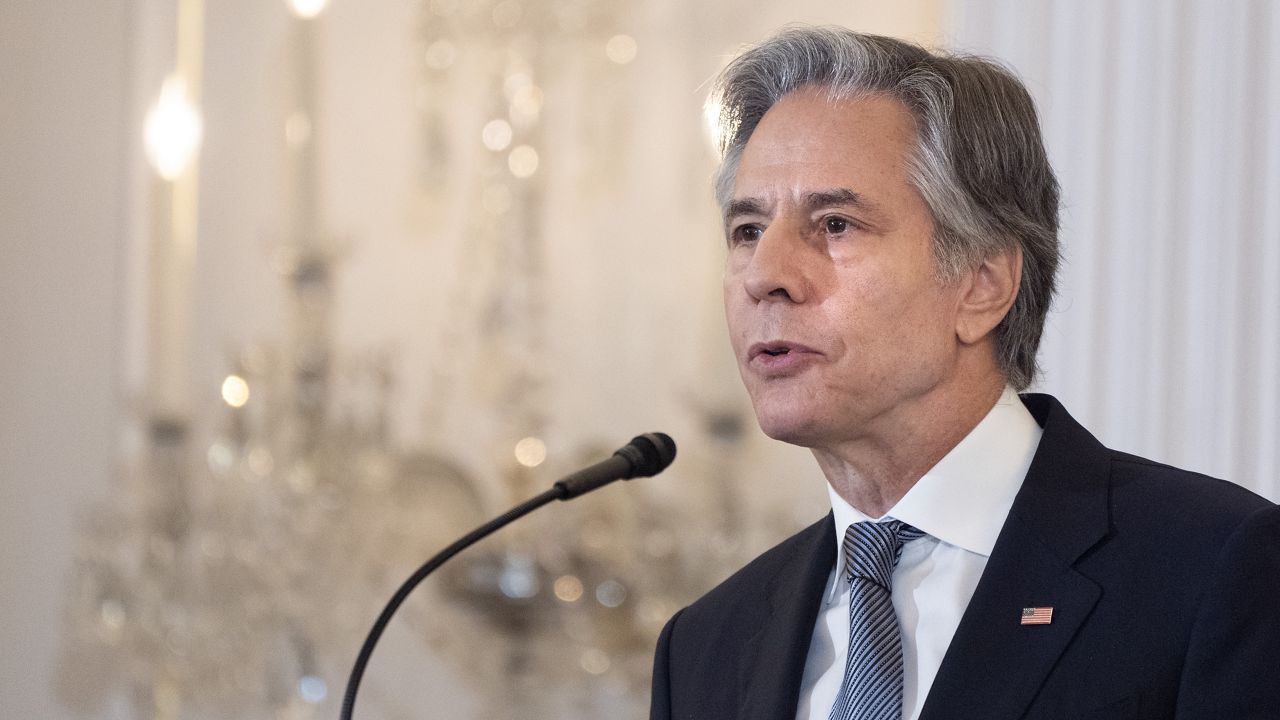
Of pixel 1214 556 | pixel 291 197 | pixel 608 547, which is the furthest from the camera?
pixel 291 197

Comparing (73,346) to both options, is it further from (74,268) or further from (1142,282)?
(1142,282)

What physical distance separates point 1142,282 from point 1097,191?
22cm

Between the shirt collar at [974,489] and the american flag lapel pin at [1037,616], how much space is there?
0.46 ft

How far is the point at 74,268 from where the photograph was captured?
4070mm

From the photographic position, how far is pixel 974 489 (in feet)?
5.83

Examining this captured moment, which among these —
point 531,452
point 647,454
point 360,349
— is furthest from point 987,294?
point 360,349

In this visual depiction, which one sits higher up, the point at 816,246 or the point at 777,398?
the point at 816,246

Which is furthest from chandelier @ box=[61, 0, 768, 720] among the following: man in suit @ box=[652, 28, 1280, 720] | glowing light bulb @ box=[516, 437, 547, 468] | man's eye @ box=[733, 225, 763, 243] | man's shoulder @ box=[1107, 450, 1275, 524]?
man's shoulder @ box=[1107, 450, 1275, 524]

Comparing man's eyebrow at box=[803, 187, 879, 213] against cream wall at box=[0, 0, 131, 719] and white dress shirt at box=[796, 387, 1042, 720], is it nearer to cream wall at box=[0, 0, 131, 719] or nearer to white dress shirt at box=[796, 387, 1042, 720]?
white dress shirt at box=[796, 387, 1042, 720]

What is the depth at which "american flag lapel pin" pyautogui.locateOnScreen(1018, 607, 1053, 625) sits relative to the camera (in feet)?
5.22

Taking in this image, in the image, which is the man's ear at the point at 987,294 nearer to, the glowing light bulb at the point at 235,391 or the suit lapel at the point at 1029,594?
the suit lapel at the point at 1029,594

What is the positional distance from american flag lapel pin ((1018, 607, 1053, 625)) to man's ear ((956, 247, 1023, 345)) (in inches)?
15.8

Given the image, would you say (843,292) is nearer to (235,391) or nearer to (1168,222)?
(1168,222)

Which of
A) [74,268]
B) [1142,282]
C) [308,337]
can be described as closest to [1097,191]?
[1142,282]
